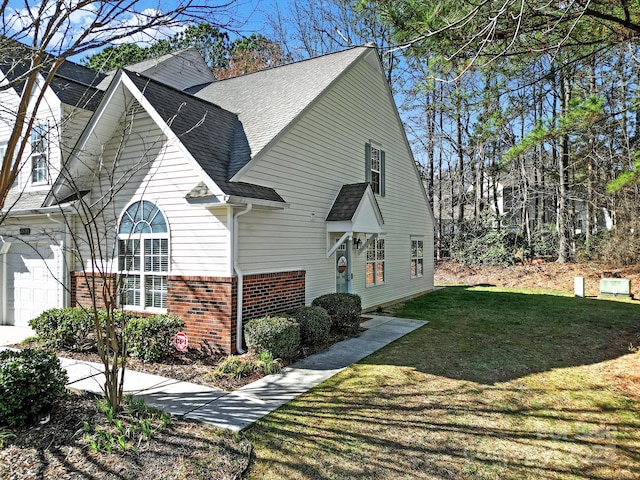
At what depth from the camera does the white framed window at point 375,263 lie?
13055mm

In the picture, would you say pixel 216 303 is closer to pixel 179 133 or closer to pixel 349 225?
pixel 179 133

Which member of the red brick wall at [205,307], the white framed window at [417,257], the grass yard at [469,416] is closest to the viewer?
the grass yard at [469,416]

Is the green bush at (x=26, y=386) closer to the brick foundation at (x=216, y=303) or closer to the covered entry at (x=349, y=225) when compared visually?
the brick foundation at (x=216, y=303)

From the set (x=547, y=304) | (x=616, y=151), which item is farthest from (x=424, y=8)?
(x=616, y=151)

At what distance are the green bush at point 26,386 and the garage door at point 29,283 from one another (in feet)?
18.6

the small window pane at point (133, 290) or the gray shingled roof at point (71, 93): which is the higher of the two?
the gray shingled roof at point (71, 93)

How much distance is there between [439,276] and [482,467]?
2106cm

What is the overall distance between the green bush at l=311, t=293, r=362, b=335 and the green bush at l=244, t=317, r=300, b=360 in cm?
199

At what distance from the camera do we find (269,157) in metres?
8.70

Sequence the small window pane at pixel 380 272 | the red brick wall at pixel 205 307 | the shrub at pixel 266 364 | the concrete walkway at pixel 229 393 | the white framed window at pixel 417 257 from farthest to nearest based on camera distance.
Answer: the white framed window at pixel 417 257 → the small window pane at pixel 380 272 → the red brick wall at pixel 205 307 → the shrub at pixel 266 364 → the concrete walkway at pixel 229 393

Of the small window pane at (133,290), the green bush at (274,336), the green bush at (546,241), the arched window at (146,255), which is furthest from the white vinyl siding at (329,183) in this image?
the green bush at (546,241)

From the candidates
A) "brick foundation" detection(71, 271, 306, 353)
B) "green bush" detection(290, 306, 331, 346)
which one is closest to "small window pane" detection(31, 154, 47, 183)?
"brick foundation" detection(71, 271, 306, 353)

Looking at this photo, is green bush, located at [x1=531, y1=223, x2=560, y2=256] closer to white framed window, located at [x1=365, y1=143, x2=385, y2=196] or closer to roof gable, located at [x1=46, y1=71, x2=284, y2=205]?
white framed window, located at [x1=365, y1=143, x2=385, y2=196]

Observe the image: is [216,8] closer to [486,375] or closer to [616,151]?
[486,375]
